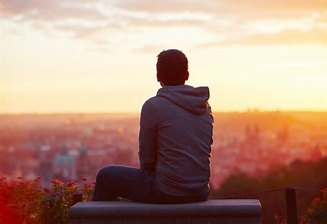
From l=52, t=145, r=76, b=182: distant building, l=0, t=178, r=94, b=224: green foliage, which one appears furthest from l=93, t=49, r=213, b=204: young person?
l=52, t=145, r=76, b=182: distant building

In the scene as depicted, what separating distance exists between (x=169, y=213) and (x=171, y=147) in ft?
1.58

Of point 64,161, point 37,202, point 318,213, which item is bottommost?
point 64,161

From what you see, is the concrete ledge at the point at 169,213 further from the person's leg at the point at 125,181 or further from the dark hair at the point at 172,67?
the dark hair at the point at 172,67

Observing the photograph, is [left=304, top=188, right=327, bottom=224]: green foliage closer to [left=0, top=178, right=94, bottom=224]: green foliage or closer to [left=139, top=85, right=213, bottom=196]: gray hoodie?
[left=0, top=178, right=94, bottom=224]: green foliage

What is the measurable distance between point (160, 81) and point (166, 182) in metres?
0.78

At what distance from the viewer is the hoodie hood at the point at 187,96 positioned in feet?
19.0

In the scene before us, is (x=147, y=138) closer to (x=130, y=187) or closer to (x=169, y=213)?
(x=130, y=187)

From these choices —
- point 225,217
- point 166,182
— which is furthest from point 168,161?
point 225,217

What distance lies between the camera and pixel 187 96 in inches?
230

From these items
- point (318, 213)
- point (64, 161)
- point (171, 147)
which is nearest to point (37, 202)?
point (318, 213)

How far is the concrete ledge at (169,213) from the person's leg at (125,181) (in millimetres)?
183

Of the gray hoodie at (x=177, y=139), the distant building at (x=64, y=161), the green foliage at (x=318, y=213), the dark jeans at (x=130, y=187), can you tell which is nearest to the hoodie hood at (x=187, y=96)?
the gray hoodie at (x=177, y=139)

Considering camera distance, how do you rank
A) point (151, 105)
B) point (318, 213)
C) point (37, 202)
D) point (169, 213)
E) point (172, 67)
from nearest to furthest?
point (169, 213) < point (151, 105) < point (172, 67) < point (37, 202) < point (318, 213)

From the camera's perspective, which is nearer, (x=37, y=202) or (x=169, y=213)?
(x=169, y=213)
